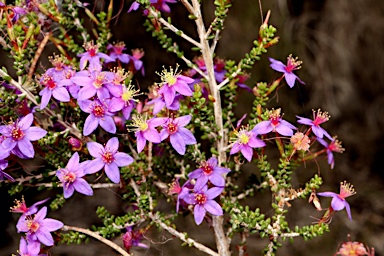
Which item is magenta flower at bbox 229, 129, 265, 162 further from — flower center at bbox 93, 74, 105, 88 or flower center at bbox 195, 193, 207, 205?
flower center at bbox 93, 74, 105, 88

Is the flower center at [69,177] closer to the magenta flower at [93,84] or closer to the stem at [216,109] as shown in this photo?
the magenta flower at [93,84]

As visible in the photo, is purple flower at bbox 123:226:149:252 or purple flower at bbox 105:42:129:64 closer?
purple flower at bbox 123:226:149:252

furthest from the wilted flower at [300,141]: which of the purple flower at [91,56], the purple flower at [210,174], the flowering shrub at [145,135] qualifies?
the purple flower at [91,56]

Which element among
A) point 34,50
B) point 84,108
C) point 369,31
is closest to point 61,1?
point 34,50

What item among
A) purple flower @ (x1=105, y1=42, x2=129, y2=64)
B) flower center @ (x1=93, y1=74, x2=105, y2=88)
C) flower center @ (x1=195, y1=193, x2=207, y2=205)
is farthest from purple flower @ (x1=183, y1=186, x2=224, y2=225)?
purple flower @ (x1=105, y1=42, x2=129, y2=64)

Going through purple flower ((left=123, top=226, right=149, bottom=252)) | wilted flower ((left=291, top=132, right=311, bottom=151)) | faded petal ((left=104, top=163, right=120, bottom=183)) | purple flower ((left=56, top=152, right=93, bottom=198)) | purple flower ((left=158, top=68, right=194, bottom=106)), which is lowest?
purple flower ((left=123, top=226, right=149, bottom=252))

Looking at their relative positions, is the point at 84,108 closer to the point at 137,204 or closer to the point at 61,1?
the point at 137,204
